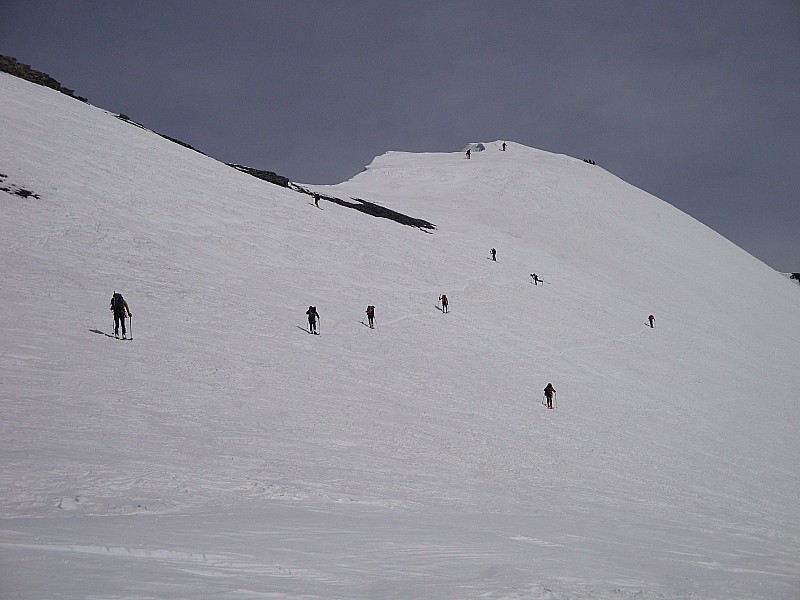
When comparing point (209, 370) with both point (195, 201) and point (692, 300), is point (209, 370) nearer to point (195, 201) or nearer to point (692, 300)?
point (195, 201)

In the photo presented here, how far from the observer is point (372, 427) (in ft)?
49.1

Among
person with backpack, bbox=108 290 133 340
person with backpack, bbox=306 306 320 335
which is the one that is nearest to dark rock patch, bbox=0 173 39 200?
person with backpack, bbox=108 290 133 340

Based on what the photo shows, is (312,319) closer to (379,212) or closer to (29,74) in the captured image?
(379,212)

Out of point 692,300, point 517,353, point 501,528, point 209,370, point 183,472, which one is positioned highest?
point 692,300

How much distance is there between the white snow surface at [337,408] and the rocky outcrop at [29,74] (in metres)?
4.68

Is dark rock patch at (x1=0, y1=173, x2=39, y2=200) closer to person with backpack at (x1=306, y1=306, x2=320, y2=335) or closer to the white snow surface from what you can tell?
the white snow surface

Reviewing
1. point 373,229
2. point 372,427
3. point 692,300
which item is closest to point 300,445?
point 372,427

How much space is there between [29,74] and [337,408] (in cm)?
4577

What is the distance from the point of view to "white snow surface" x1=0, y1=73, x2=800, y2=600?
6.17 m

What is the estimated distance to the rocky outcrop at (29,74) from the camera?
43.9 m

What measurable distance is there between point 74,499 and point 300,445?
5.44 metres

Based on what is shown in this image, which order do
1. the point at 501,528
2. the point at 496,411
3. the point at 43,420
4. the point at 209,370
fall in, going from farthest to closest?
1. the point at 496,411
2. the point at 209,370
3. the point at 43,420
4. the point at 501,528

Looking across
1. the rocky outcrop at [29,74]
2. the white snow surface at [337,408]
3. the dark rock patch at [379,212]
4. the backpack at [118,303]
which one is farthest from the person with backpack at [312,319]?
the rocky outcrop at [29,74]

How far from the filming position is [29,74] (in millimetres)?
45188
